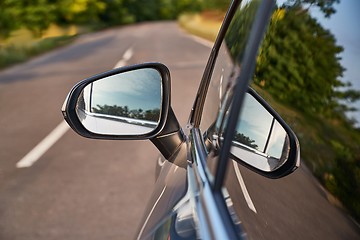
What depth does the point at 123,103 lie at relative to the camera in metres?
2.02

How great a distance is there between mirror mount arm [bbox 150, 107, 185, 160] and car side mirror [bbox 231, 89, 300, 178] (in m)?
0.49

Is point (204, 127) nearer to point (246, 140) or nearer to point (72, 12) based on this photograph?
point (246, 140)

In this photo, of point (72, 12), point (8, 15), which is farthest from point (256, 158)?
point (72, 12)

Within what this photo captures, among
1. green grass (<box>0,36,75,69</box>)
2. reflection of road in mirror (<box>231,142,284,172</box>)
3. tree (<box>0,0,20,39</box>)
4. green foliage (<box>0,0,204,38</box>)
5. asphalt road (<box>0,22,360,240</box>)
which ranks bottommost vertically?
green foliage (<box>0,0,204,38</box>)

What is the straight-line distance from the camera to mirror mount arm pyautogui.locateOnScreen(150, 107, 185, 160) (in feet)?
6.43

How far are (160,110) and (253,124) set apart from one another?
0.50m

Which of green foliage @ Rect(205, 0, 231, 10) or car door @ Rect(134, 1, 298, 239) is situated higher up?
car door @ Rect(134, 1, 298, 239)

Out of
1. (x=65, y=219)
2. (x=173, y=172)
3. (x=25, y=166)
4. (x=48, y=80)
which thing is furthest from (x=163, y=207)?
(x=48, y=80)

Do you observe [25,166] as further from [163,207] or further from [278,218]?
[278,218]

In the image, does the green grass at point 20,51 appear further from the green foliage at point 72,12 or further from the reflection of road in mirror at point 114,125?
the reflection of road in mirror at point 114,125

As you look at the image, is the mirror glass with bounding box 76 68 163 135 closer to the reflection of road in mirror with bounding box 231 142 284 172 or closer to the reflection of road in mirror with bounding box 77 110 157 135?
the reflection of road in mirror with bounding box 77 110 157 135

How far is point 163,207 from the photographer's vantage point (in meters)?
1.70

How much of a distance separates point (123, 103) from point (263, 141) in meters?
0.72

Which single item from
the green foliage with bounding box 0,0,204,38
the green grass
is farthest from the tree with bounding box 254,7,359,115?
the green foliage with bounding box 0,0,204,38
